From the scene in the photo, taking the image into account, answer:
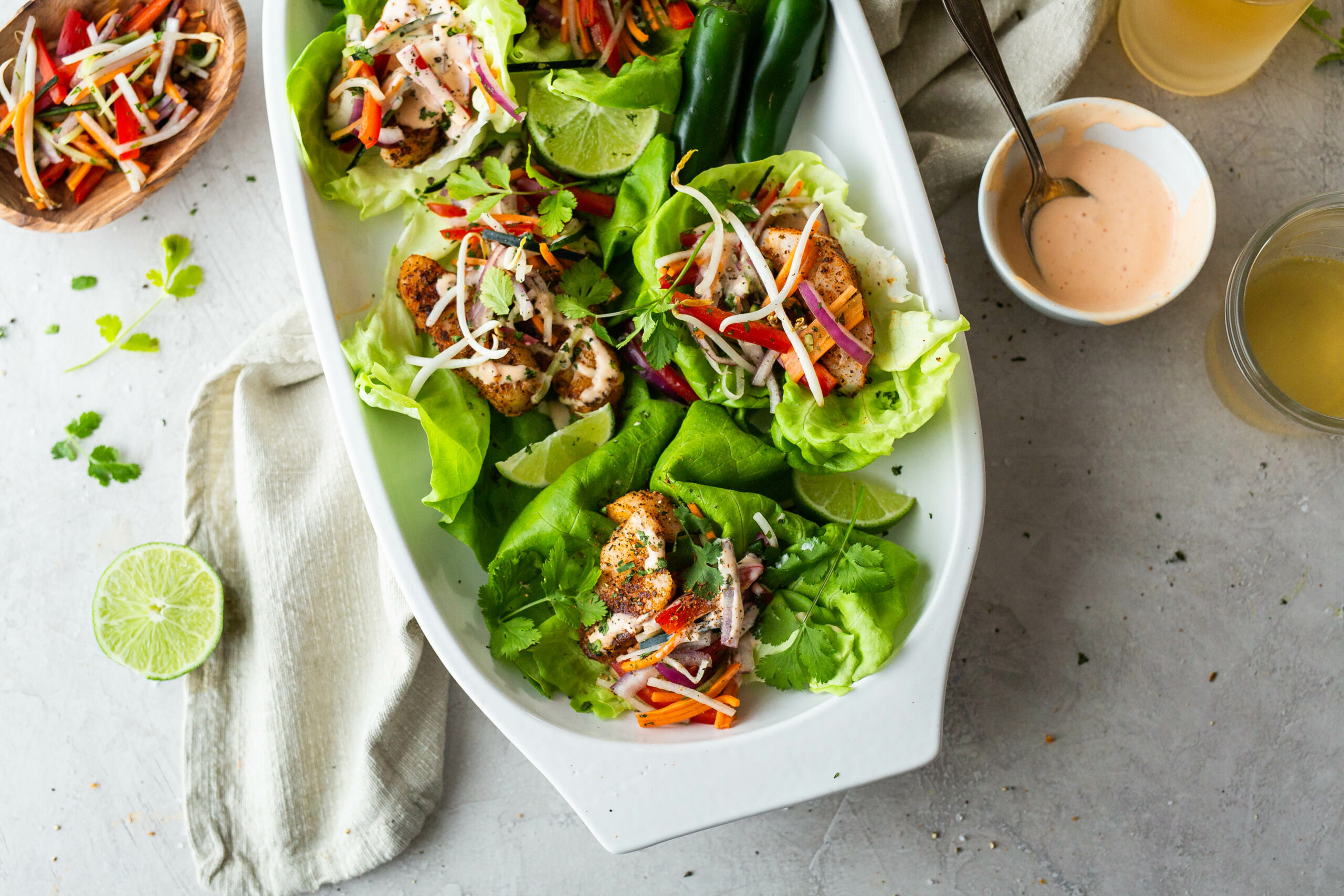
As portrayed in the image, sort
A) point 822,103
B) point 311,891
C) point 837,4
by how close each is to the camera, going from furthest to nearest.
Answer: point 311,891
point 822,103
point 837,4

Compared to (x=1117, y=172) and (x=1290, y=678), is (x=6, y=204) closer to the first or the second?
(x=1117, y=172)

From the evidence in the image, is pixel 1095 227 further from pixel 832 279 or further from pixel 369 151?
pixel 369 151

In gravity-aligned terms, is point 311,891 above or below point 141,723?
below

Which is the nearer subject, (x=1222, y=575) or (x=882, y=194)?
(x=882, y=194)

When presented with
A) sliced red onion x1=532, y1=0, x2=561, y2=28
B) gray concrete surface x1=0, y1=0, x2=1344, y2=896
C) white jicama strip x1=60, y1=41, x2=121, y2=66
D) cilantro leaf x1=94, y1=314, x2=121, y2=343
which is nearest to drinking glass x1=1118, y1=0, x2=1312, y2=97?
gray concrete surface x1=0, y1=0, x2=1344, y2=896

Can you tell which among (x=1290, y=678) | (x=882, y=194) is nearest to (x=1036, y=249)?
(x=882, y=194)

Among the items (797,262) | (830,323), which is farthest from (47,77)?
(830,323)

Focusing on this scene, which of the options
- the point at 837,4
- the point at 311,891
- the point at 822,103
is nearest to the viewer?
the point at 837,4

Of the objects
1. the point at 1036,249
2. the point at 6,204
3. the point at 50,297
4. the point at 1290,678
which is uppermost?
the point at 6,204

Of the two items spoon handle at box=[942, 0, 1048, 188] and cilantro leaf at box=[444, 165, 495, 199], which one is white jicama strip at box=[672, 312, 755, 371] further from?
spoon handle at box=[942, 0, 1048, 188]
